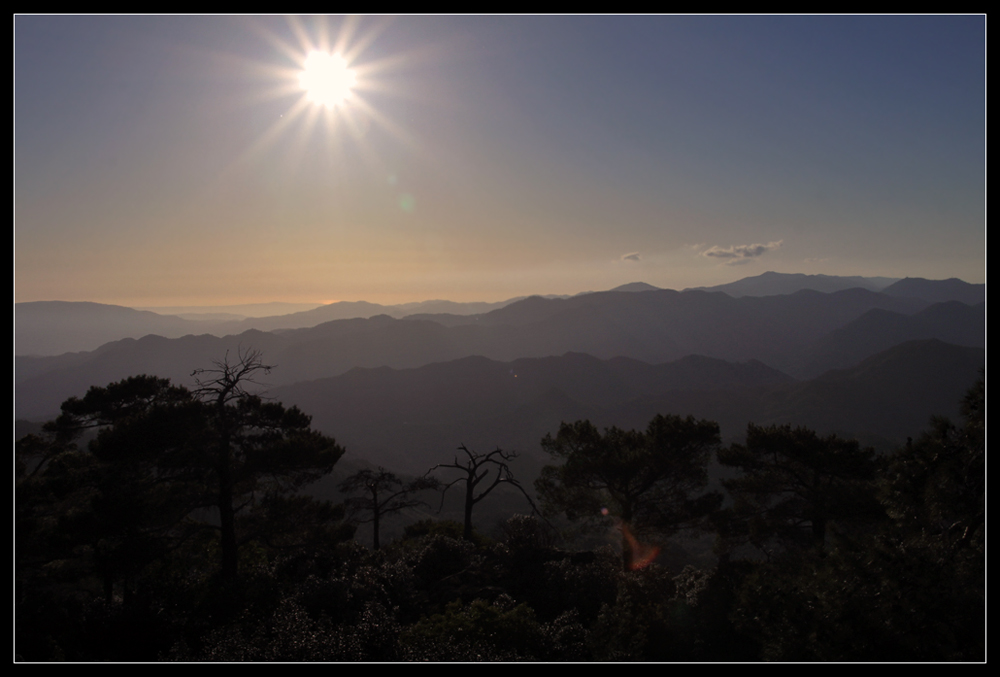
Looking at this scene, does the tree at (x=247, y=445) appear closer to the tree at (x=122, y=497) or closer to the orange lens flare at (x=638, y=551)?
the tree at (x=122, y=497)

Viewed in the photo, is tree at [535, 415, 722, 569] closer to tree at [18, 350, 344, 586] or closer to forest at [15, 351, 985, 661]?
forest at [15, 351, 985, 661]

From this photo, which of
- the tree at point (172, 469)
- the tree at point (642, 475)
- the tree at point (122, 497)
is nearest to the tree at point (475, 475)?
the tree at point (642, 475)

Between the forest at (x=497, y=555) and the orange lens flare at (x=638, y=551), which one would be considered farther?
the orange lens flare at (x=638, y=551)

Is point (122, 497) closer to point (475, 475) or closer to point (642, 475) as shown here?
point (475, 475)

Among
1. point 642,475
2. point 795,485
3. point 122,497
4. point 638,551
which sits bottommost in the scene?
point 638,551

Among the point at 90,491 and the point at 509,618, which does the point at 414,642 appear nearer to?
the point at 509,618

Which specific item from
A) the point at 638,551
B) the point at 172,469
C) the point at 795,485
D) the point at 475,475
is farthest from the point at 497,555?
the point at 795,485
